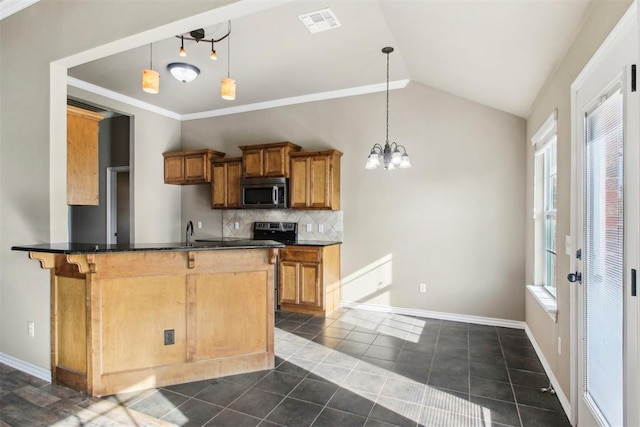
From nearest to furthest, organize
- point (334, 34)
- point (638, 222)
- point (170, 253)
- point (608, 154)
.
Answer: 1. point (638, 222)
2. point (608, 154)
3. point (170, 253)
4. point (334, 34)

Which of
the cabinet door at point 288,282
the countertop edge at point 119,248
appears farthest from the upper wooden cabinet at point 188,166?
the countertop edge at point 119,248

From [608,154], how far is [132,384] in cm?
327

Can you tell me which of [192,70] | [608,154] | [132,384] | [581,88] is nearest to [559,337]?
[608,154]

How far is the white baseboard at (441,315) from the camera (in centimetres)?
394

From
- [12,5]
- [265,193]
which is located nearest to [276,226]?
[265,193]

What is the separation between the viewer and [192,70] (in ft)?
12.2

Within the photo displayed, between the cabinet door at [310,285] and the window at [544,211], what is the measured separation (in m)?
2.42

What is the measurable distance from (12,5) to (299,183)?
3.25 meters

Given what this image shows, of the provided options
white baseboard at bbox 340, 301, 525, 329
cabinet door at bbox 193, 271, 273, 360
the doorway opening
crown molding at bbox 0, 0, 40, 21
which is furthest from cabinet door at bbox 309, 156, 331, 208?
the doorway opening

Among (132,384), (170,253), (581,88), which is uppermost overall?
(581,88)

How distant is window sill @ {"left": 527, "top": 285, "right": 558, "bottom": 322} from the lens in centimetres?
255

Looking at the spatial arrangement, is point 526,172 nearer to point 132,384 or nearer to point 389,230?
point 389,230

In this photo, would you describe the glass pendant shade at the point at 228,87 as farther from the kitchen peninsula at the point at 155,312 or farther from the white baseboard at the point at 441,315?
the white baseboard at the point at 441,315

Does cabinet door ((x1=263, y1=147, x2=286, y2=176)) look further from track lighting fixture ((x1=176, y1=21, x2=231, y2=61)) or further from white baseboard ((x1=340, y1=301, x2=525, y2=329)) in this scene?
white baseboard ((x1=340, y1=301, x2=525, y2=329))
